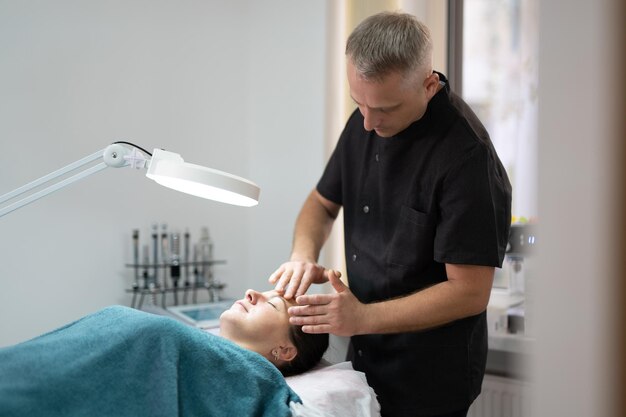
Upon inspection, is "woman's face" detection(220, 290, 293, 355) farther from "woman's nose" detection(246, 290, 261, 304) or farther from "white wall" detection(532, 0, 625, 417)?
"white wall" detection(532, 0, 625, 417)

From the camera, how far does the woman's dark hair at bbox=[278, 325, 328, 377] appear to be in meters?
1.37

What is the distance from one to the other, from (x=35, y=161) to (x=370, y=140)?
1353 millimetres

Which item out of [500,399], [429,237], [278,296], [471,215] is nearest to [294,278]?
[278,296]

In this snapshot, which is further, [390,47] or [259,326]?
[259,326]

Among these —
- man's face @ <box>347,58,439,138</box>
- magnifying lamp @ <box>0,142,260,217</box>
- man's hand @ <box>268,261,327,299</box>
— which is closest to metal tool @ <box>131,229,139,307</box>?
man's hand @ <box>268,261,327,299</box>

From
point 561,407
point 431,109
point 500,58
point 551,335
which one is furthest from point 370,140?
point 500,58

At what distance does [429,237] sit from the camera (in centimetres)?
132

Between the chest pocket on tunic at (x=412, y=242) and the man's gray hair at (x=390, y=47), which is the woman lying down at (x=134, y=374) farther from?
the man's gray hair at (x=390, y=47)

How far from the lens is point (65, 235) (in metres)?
2.24

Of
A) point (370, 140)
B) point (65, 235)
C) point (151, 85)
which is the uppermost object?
point (151, 85)

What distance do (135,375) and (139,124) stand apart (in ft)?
5.40

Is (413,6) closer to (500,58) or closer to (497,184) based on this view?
(500,58)

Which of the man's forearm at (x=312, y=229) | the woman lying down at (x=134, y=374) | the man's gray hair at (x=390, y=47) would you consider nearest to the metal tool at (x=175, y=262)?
the man's forearm at (x=312, y=229)

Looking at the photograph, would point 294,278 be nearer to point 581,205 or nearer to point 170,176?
point 170,176
